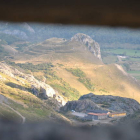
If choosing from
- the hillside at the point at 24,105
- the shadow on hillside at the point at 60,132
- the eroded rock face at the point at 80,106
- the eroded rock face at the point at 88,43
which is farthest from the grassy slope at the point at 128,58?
the shadow on hillside at the point at 60,132

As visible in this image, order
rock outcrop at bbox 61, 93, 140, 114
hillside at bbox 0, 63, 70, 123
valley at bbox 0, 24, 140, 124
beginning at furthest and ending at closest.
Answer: valley at bbox 0, 24, 140, 124 → rock outcrop at bbox 61, 93, 140, 114 → hillside at bbox 0, 63, 70, 123

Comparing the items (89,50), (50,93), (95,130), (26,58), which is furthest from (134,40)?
(95,130)

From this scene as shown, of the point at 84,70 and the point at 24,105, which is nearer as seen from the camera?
the point at 24,105

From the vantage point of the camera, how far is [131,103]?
94.9 ft

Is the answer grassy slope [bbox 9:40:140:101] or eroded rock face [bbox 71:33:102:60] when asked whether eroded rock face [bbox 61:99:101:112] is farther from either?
eroded rock face [bbox 71:33:102:60]

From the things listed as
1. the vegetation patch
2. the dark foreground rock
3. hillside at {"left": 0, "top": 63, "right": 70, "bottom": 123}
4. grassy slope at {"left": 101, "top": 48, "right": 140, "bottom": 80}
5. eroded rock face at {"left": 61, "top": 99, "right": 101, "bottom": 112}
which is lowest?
grassy slope at {"left": 101, "top": 48, "right": 140, "bottom": 80}

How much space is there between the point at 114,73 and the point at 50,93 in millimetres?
33743

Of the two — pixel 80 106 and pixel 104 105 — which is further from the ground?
pixel 80 106

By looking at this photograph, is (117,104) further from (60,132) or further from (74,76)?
(74,76)

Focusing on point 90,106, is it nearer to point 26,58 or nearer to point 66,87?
point 66,87

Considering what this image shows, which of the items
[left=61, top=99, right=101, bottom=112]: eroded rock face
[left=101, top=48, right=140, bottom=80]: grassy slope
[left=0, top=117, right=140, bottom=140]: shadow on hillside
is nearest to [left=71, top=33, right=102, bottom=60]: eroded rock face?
[left=101, top=48, right=140, bottom=80]: grassy slope

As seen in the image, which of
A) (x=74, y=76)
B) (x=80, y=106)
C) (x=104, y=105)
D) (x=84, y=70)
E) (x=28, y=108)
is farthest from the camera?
(x=84, y=70)

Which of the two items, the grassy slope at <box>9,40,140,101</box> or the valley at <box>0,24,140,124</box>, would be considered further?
the grassy slope at <box>9,40,140,101</box>

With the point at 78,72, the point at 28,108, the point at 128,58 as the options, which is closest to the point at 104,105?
the point at 28,108
